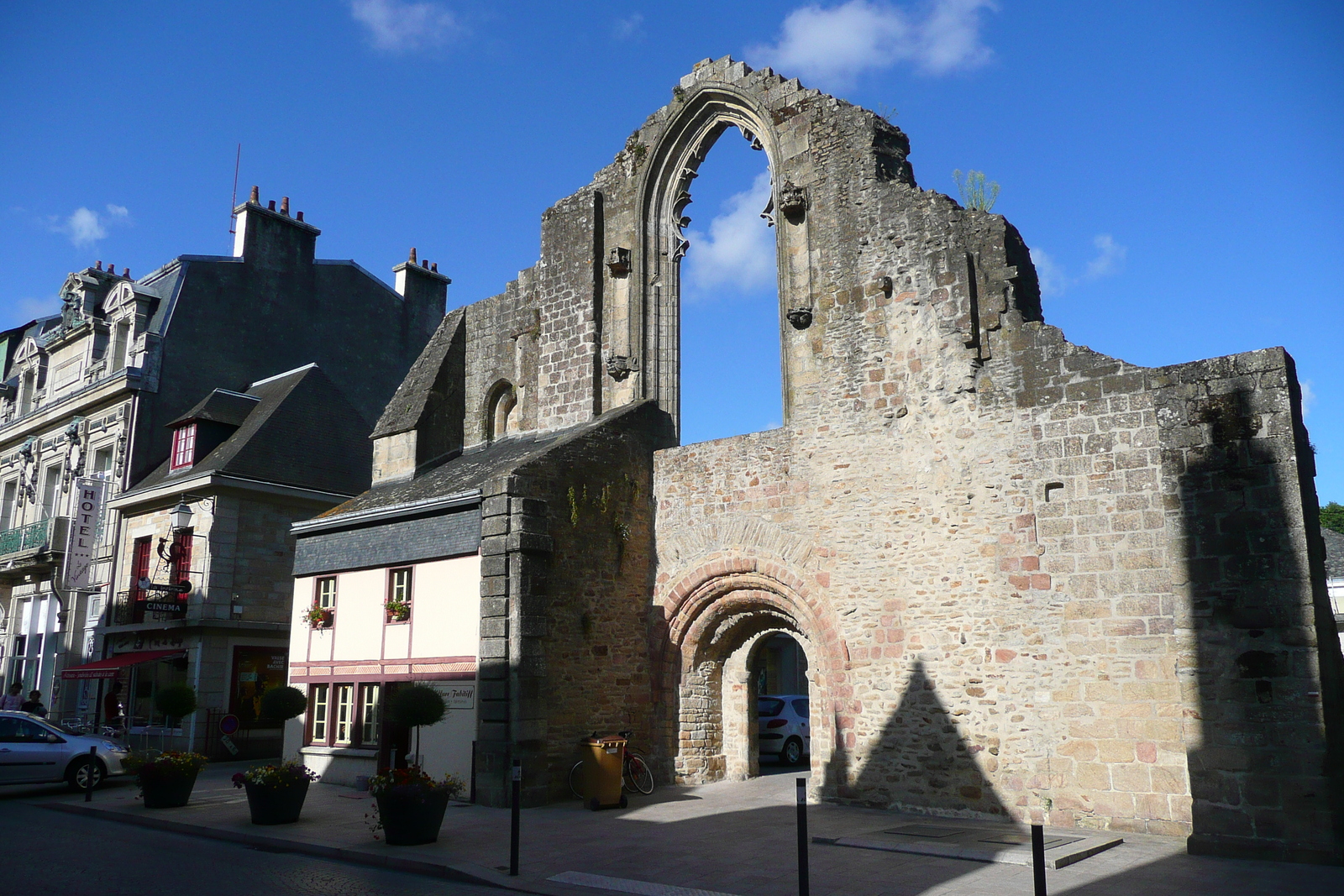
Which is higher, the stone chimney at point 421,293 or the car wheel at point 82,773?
the stone chimney at point 421,293

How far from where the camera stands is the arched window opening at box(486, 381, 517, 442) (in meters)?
15.9

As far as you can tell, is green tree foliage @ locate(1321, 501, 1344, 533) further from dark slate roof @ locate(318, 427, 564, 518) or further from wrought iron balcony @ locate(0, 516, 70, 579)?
wrought iron balcony @ locate(0, 516, 70, 579)

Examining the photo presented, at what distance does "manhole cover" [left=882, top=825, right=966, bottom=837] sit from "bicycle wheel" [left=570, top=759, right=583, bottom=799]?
148 inches

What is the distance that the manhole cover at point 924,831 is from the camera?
894 centimetres

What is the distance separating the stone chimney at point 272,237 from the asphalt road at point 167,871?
14828mm

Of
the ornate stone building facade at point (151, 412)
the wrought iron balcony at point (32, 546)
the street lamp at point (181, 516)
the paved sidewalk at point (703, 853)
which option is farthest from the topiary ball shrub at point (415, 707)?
the wrought iron balcony at point (32, 546)

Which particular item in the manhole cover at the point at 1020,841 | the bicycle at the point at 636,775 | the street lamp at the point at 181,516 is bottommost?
the manhole cover at the point at 1020,841

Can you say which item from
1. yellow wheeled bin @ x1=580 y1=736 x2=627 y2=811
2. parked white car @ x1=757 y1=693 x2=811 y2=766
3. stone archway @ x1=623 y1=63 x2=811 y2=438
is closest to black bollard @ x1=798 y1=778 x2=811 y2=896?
yellow wheeled bin @ x1=580 y1=736 x2=627 y2=811

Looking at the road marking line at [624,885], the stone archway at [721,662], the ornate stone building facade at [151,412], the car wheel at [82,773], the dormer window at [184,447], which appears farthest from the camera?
the dormer window at [184,447]

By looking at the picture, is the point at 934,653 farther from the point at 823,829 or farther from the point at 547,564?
the point at 547,564

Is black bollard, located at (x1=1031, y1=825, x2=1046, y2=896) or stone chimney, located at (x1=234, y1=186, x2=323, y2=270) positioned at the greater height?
stone chimney, located at (x1=234, y1=186, x2=323, y2=270)

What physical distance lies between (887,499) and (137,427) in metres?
15.2

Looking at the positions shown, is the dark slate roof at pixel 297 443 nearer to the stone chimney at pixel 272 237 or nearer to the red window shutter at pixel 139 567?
the red window shutter at pixel 139 567

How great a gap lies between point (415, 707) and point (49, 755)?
611 centimetres
